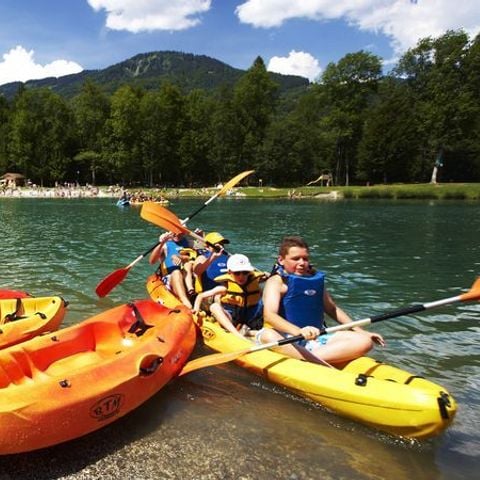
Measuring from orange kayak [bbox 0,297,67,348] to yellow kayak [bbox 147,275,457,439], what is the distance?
2.44m

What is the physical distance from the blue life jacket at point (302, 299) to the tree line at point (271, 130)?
45.3 metres

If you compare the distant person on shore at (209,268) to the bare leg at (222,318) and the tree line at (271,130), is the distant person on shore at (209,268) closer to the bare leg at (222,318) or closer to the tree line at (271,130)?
the bare leg at (222,318)

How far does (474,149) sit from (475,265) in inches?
1576

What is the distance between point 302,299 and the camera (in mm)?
4859

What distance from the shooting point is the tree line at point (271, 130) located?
47344mm

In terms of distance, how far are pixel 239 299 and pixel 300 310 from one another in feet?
3.48

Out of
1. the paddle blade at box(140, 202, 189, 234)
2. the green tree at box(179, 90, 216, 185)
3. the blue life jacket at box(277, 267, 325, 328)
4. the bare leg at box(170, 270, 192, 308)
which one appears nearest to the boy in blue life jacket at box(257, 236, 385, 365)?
the blue life jacket at box(277, 267, 325, 328)

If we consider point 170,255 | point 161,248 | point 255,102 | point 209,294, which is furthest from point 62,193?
point 209,294

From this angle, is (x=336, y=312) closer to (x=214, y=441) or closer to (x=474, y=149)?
(x=214, y=441)

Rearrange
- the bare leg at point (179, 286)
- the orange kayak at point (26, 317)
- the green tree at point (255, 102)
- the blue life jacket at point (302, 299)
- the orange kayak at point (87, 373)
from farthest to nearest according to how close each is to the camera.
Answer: the green tree at point (255, 102) < the bare leg at point (179, 286) < the orange kayak at point (26, 317) < the blue life jacket at point (302, 299) < the orange kayak at point (87, 373)

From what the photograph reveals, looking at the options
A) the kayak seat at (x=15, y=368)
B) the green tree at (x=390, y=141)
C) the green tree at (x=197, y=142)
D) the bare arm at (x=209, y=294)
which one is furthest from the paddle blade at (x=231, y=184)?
the green tree at (x=197, y=142)

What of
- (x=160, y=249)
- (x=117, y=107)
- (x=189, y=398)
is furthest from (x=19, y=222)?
(x=117, y=107)

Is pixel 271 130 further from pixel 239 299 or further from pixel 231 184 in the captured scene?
pixel 239 299

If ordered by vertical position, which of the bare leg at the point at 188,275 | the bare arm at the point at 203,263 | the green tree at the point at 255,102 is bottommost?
the bare leg at the point at 188,275
